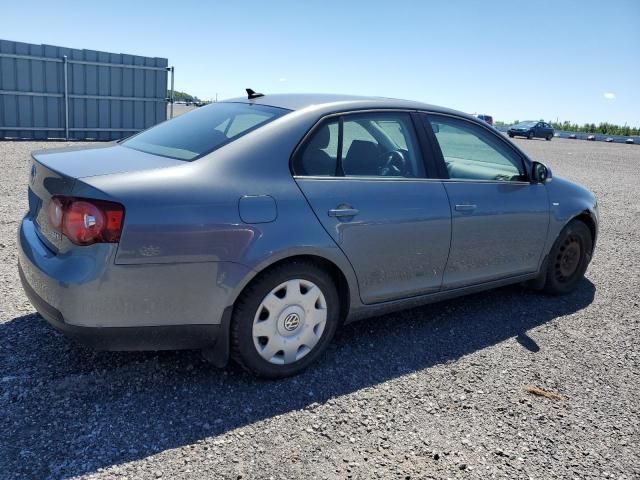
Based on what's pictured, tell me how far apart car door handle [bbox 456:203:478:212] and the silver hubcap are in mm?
1219

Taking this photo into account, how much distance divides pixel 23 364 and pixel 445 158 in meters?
2.93

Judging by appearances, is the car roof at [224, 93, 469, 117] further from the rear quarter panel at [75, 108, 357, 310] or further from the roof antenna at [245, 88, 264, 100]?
the rear quarter panel at [75, 108, 357, 310]

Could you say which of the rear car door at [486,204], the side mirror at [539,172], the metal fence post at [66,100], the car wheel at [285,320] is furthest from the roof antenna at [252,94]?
the metal fence post at [66,100]

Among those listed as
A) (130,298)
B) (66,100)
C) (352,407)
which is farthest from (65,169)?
(66,100)

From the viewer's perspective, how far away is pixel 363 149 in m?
3.56

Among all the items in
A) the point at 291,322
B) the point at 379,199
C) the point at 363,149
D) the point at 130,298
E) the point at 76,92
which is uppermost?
the point at 76,92

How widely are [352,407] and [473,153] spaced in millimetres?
2236

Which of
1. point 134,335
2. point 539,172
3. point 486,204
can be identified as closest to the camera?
point 134,335

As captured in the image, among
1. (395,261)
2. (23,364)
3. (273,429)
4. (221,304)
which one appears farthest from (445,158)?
(23,364)

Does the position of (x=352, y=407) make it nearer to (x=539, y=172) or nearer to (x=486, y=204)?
(x=486, y=204)

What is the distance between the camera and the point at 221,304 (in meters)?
2.87

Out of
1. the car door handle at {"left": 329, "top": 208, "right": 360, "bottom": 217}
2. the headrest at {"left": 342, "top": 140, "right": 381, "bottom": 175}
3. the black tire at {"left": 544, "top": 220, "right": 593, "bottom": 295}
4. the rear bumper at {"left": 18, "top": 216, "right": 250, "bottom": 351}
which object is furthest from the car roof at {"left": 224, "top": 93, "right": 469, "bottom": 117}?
the black tire at {"left": 544, "top": 220, "right": 593, "bottom": 295}

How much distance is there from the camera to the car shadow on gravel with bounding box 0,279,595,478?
99.1 inches

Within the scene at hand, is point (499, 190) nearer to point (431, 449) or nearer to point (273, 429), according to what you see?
point (431, 449)
